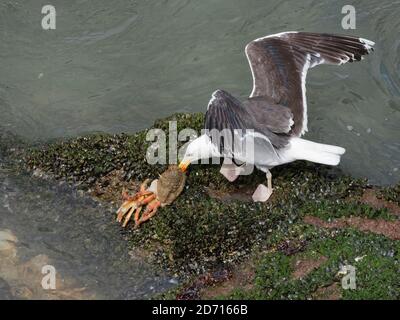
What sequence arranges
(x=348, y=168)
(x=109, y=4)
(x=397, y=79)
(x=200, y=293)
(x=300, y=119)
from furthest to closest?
(x=109, y=4) → (x=397, y=79) → (x=348, y=168) → (x=300, y=119) → (x=200, y=293)

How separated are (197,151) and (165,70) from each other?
273cm

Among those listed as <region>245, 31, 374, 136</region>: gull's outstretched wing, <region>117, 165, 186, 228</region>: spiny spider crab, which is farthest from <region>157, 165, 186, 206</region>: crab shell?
<region>245, 31, 374, 136</region>: gull's outstretched wing

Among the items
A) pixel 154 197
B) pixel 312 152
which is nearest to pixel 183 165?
pixel 154 197

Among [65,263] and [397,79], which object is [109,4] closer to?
[397,79]

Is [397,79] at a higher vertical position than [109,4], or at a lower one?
lower

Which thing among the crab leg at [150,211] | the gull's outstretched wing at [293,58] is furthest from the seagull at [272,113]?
the crab leg at [150,211]

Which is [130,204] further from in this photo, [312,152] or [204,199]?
[312,152]

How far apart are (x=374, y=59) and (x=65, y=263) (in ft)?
19.0

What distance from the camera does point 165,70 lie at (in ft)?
37.3

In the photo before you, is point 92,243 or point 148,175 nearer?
point 92,243

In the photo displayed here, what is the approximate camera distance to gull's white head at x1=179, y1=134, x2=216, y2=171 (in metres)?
8.92

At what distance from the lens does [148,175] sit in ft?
30.2

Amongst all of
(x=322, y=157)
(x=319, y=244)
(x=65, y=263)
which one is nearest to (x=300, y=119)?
(x=322, y=157)

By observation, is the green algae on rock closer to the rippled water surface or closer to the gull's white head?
the gull's white head
